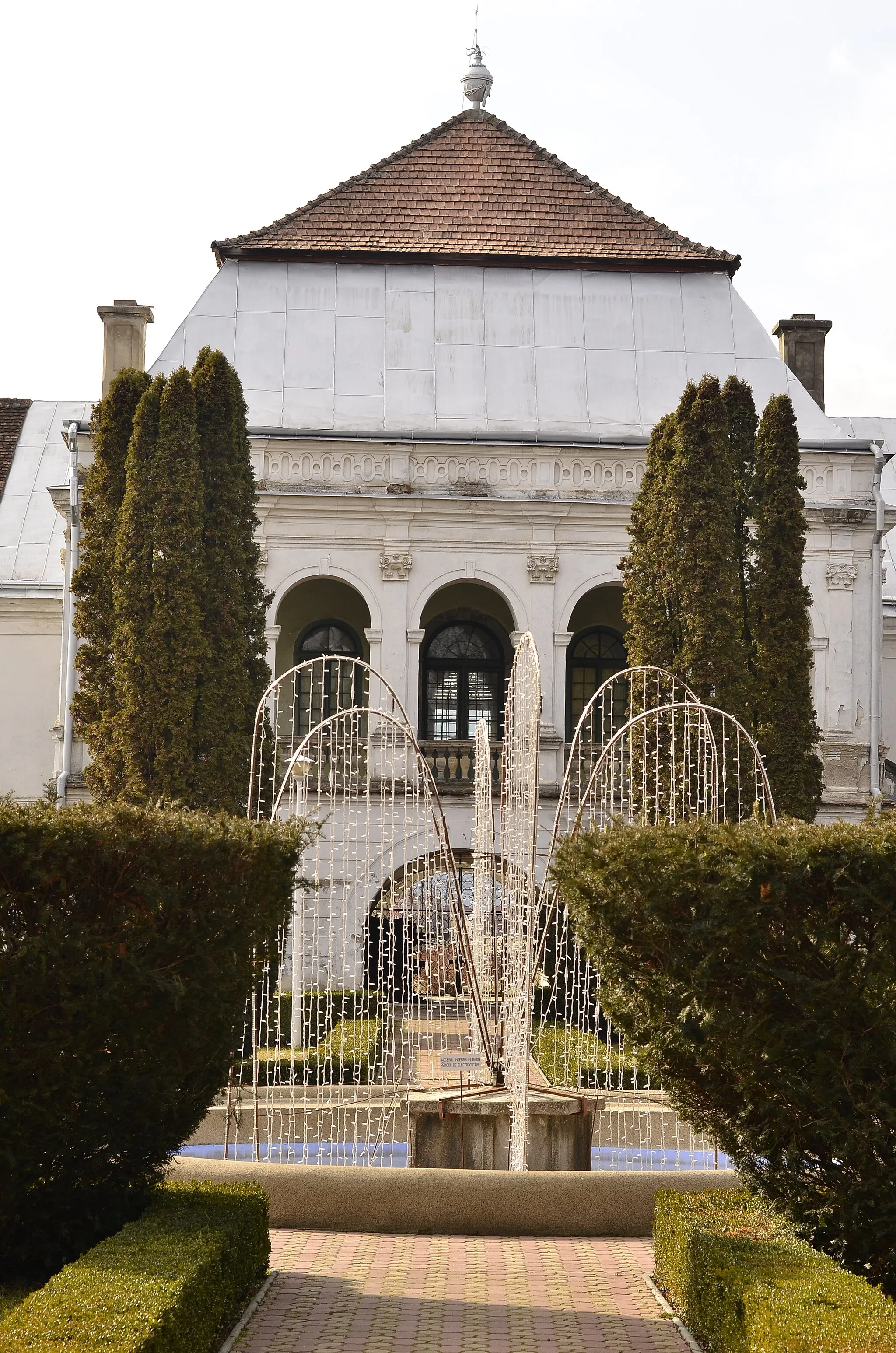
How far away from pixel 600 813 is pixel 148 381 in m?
8.60

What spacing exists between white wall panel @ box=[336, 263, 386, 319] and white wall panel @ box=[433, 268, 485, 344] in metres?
0.96

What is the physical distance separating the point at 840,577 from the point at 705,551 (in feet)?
23.4

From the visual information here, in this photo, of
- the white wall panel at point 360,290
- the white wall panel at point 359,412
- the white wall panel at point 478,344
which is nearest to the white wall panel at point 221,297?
the white wall panel at point 478,344

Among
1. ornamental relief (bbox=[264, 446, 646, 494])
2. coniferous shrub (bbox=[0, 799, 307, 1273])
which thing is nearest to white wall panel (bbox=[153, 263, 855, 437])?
ornamental relief (bbox=[264, 446, 646, 494])

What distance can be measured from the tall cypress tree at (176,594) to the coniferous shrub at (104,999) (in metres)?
11.5

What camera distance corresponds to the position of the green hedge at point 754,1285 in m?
6.57

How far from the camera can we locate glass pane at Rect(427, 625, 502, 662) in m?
29.8

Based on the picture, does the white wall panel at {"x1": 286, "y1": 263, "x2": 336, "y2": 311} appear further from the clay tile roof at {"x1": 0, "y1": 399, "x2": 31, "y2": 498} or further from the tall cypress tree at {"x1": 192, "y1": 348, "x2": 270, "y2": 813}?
the clay tile roof at {"x1": 0, "y1": 399, "x2": 31, "y2": 498}

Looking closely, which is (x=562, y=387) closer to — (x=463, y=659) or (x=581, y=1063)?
(x=463, y=659)

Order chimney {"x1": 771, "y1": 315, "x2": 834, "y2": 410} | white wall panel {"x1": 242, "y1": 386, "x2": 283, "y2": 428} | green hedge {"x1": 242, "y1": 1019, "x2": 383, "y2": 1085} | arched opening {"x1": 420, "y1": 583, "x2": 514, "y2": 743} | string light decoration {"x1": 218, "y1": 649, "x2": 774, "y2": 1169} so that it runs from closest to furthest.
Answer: string light decoration {"x1": 218, "y1": 649, "x2": 774, "y2": 1169}, green hedge {"x1": 242, "y1": 1019, "x2": 383, "y2": 1085}, white wall panel {"x1": 242, "y1": 386, "x2": 283, "y2": 428}, arched opening {"x1": 420, "y1": 583, "x2": 514, "y2": 743}, chimney {"x1": 771, "y1": 315, "x2": 834, "y2": 410}

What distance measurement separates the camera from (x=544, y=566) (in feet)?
88.7

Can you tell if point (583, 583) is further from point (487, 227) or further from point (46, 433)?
point (46, 433)

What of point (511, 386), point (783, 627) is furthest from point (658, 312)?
point (783, 627)

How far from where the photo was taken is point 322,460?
26.9 meters
